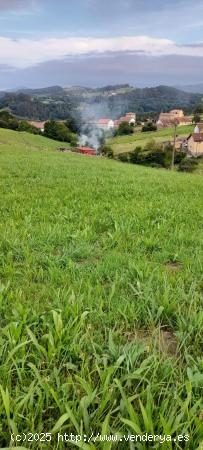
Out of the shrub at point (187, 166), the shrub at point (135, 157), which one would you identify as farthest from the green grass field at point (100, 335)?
the shrub at point (135, 157)

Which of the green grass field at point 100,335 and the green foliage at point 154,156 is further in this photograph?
the green foliage at point 154,156

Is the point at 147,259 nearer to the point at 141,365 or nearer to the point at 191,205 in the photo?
the point at 141,365

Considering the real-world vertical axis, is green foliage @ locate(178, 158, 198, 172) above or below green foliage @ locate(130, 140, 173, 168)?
below

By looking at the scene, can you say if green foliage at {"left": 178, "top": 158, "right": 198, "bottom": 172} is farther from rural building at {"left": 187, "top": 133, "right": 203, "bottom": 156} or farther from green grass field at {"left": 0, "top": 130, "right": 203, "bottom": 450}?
green grass field at {"left": 0, "top": 130, "right": 203, "bottom": 450}

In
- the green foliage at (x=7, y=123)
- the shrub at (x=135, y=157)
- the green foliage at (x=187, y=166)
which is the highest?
the green foliage at (x=7, y=123)

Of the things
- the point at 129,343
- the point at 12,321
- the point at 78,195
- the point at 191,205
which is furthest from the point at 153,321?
the point at 78,195

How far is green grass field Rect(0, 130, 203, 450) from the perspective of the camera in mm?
2191

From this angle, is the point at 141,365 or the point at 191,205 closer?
the point at 141,365

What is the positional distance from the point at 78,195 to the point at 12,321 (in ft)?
22.5

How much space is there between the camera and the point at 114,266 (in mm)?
4551

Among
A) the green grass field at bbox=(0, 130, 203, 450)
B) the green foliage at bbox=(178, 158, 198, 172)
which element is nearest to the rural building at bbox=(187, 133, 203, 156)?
the green foliage at bbox=(178, 158, 198, 172)

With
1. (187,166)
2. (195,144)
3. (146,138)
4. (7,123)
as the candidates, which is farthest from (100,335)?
(146,138)

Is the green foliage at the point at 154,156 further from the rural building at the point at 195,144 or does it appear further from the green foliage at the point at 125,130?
the green foliage at the point at 125,130

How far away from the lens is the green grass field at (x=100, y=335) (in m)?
2.19
